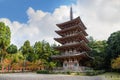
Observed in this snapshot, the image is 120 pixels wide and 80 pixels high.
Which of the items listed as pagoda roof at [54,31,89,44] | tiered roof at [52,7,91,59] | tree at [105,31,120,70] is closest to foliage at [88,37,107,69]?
tree at [105,31,120,70]

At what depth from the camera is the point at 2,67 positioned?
158 feet

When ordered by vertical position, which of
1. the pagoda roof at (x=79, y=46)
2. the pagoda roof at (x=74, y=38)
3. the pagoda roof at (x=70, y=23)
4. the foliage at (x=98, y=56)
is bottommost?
the foliage at (x=98, y=56)

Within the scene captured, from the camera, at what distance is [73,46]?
4138 centimetres

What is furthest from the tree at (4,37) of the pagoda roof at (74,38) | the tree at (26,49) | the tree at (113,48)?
the tree at (113,48)

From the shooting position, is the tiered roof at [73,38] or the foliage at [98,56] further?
the foliage at [98,56]

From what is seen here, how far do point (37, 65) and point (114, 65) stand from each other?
22.4 meters

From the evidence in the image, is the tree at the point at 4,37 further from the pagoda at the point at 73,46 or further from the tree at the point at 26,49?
the pagoda at the point at 73,46

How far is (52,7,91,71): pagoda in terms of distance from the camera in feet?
131

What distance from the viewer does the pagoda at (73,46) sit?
40.0 metres

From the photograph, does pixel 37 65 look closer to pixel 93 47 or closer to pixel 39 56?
→ pixel 39 56

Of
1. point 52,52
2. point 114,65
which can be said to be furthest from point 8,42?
point 114,65

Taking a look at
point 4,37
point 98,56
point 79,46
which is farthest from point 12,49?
point 98,56

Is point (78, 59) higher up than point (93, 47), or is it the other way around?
point (93, 47)

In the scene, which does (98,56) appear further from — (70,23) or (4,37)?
(4,37)
